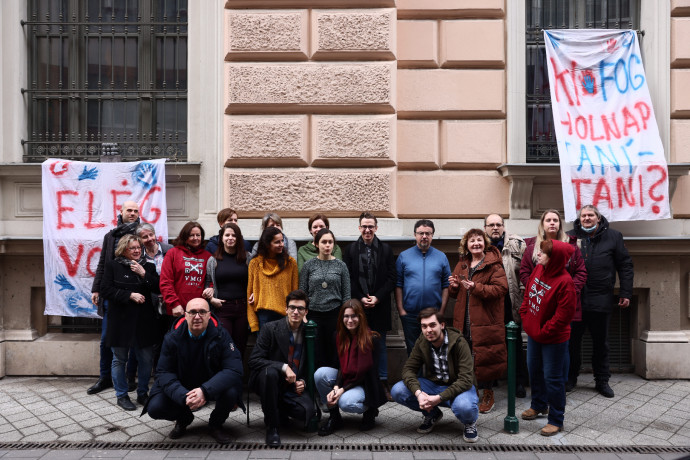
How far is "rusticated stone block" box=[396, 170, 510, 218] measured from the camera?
7070mm

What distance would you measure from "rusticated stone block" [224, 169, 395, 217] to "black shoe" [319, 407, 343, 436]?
2290mm

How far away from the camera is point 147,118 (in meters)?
7.33

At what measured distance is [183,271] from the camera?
593cm

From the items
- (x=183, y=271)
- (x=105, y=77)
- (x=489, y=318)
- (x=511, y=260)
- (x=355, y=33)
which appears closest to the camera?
(x=489, y=318)

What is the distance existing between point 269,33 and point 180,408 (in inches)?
159

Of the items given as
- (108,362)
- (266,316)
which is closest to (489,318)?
(266,316)

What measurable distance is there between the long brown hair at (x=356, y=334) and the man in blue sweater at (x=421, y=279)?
825mm

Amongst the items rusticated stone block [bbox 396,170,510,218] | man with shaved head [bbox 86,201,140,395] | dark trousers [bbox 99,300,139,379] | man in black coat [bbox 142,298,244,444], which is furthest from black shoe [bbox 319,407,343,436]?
rusticated stone block [bbox 396,170,510,218]

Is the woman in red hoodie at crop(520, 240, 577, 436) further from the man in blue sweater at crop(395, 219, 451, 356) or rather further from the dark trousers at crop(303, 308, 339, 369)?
the dark trousers at crop(303, 308, 339, 369)

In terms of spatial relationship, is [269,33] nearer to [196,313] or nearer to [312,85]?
[312,85]

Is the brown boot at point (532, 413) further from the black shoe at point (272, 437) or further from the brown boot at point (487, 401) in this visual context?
the black shoe at point (272, 437)

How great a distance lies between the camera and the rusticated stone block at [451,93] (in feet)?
23.2

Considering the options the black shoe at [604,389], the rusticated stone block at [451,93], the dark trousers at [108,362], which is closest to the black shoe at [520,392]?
the black shoe at [604,389]

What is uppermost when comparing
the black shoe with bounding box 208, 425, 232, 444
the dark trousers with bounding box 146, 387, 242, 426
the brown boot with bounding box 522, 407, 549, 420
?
the dark trousers with bounding box 146, 387, 242, 426
